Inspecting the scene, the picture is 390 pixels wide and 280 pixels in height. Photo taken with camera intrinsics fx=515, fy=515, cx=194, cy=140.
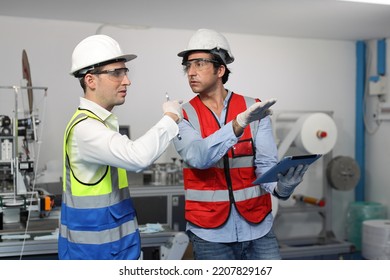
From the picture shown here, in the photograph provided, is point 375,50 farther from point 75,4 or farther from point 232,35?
point 75,4

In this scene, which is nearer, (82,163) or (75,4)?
(82,163)

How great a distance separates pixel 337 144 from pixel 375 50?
0.79 metres

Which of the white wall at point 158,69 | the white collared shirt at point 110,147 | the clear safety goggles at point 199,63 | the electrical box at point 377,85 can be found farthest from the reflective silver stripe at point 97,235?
the electrical box at point 377,85

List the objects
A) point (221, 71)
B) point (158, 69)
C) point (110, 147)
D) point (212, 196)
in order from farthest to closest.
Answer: point (158, 69) → point (221, 71) → point (212, 196) → point (110, 147)

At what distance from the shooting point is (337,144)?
→ 419 cm

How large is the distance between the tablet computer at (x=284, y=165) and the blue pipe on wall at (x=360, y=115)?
8.33ft

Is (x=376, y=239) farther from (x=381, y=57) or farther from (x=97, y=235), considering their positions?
(x=97, y=235)

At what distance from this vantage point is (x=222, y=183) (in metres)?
1.79

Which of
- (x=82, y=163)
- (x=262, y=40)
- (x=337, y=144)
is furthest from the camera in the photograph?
(x=337, y=144)

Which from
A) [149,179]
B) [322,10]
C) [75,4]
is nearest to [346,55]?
[322,10]

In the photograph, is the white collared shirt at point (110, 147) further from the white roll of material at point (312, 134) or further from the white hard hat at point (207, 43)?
the white roll of material at point (312, 134)

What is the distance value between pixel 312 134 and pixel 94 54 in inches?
89.7

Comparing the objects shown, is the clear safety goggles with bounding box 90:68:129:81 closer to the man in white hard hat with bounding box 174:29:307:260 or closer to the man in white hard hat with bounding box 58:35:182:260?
the man in white hard hat with bounding box 58:35:182:260

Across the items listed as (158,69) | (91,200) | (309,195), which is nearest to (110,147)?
(91,200)
